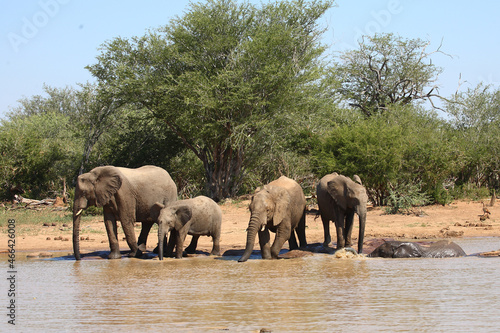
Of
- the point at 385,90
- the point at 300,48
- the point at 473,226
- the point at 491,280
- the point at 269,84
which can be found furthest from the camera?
the point at 385,90

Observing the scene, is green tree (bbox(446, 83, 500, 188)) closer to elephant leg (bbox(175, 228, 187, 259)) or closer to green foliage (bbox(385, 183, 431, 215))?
green foliage (bbox(385, 183, 431, 215))

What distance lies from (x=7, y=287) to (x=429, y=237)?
38.1 ft

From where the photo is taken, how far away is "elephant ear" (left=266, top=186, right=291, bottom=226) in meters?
13.1

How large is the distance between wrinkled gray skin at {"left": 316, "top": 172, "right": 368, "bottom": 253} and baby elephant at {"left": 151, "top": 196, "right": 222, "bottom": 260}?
8.89 ft

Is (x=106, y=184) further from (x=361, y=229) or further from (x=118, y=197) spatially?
(x=361, y=229)

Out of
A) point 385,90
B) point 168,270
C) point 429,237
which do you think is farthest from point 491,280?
point 385,90

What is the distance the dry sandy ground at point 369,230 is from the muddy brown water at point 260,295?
3191 mm

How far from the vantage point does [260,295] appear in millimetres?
8797

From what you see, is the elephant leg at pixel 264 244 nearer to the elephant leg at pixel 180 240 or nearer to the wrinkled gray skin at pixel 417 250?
the elephant leg at pixel 180 240

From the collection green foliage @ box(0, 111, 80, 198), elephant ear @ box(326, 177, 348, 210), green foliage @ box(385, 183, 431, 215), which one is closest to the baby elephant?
elephant ear @ box(326, 177, 348, 210)

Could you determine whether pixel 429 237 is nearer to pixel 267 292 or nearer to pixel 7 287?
pixel 267 292

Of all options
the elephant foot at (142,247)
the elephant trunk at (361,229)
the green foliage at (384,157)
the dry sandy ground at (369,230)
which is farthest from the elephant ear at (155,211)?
the green foliage at (384,157)

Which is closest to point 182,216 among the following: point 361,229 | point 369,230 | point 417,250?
point 361,229

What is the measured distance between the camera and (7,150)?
30.8 m
